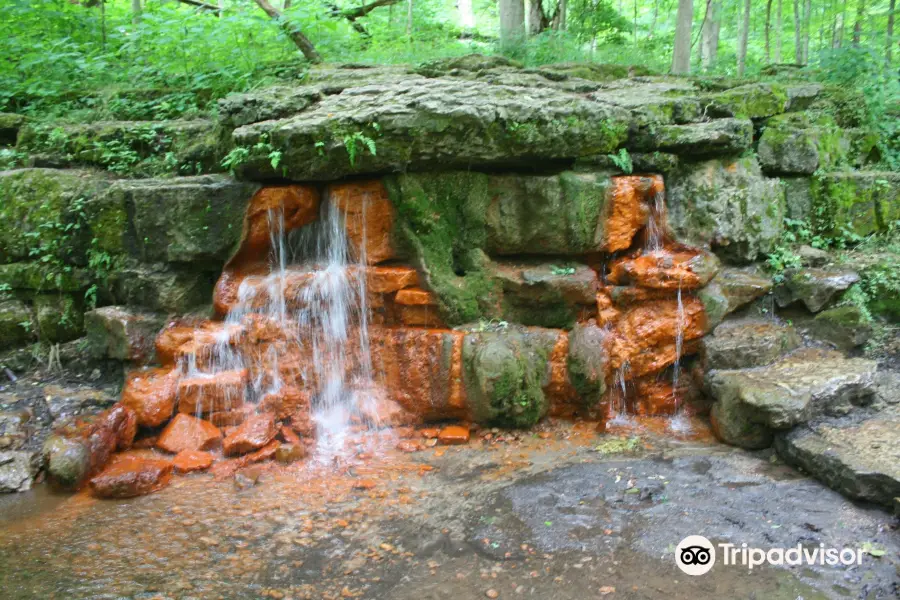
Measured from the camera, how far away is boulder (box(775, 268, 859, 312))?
6.46 m

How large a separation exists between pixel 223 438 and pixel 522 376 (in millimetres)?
2991

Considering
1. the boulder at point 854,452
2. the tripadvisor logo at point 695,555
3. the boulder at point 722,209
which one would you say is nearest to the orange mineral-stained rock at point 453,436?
the tripadvisor logo at point 695,555

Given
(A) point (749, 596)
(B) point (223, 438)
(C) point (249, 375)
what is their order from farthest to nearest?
(C) point (249, 375) < (B) point (223, 438) < (A) point (749, 596)

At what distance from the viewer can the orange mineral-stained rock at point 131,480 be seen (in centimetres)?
522

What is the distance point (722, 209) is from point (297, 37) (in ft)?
20.6

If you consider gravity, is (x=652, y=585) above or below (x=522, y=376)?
below

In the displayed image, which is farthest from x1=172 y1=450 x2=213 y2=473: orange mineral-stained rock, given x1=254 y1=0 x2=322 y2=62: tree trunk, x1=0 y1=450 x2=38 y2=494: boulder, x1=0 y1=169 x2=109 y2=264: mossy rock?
x1=254 y1=0 x2=322 y2=62: tree trunk

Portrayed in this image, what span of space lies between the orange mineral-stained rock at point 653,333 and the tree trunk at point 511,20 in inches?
247

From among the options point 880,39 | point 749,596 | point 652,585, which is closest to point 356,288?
point 652,585

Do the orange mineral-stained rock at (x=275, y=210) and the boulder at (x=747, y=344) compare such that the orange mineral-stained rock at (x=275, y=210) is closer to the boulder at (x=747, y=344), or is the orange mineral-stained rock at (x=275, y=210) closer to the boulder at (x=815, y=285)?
the boulder at (x=747, y=344)

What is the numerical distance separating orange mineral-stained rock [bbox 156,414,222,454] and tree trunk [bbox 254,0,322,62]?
18.5ft

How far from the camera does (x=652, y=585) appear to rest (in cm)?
395

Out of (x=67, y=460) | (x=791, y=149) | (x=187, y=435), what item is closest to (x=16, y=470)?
(x=67, y=460)

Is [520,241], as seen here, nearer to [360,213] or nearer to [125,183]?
[360,213]
